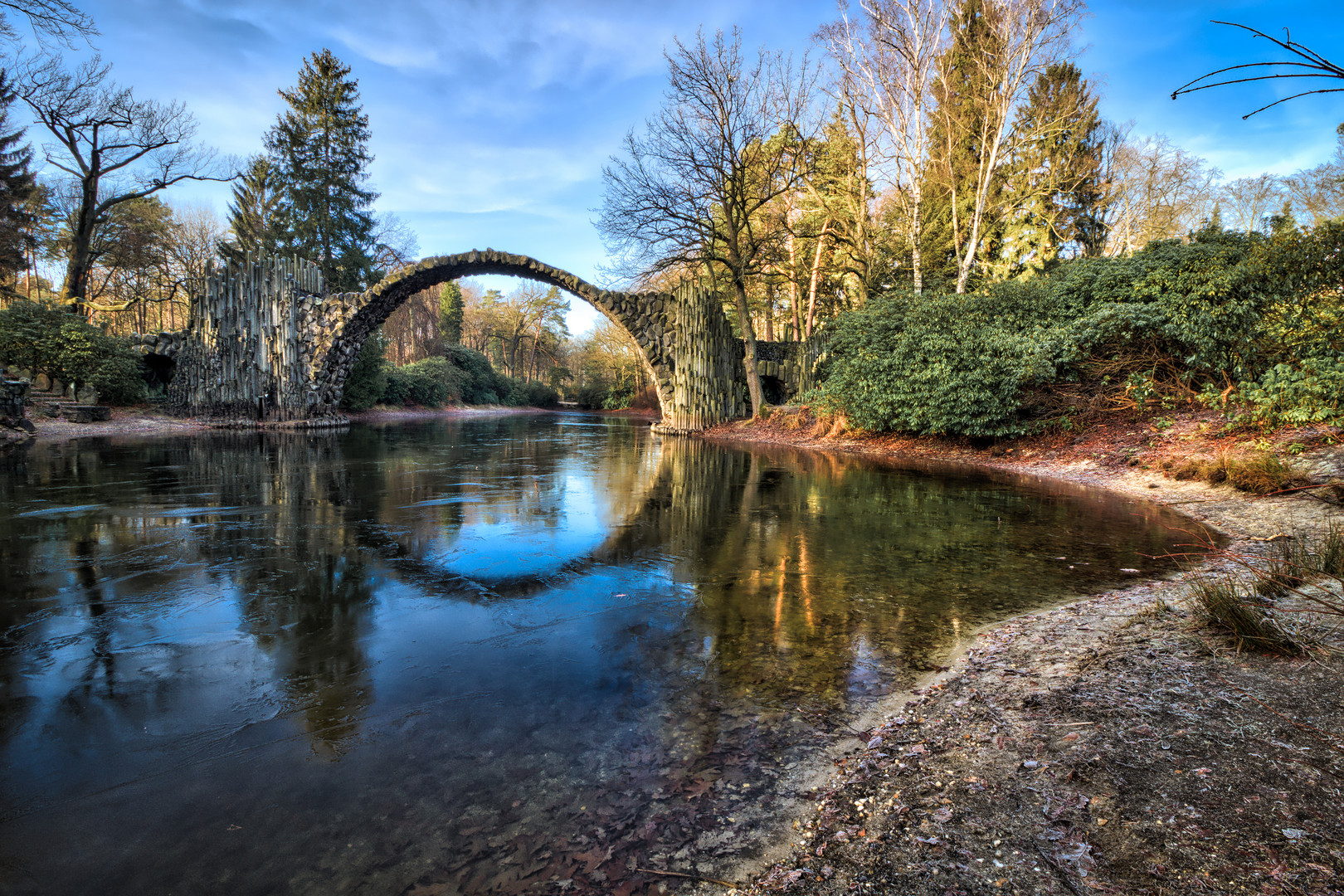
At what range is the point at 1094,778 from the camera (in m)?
1.93

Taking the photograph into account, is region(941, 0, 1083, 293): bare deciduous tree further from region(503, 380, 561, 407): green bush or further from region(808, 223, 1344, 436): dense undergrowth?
region(503, 380, 561, 407): green bush

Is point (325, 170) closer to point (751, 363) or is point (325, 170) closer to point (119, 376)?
point (119, 376)

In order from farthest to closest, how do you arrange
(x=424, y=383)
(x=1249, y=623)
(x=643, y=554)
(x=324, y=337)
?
(x=424, y=383), (x=324, y=337), (x=643, y=554), (x=1249, y=623)

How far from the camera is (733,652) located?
127 inches

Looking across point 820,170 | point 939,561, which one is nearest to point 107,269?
point 820,170

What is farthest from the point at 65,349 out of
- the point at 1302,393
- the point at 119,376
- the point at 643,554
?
the point at 1302,393

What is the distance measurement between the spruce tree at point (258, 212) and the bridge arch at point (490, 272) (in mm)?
11783

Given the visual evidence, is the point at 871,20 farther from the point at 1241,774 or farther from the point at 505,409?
the point at 505,409

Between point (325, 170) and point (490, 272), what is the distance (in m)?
14.6

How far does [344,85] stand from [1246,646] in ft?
124

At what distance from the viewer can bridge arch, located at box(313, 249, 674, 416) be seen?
19.8m

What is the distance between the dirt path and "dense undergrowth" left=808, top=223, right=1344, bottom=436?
6.58 metres

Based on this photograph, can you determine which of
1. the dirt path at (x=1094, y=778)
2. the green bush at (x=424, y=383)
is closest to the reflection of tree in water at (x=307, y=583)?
the dirt path at (x=1094, y=778)

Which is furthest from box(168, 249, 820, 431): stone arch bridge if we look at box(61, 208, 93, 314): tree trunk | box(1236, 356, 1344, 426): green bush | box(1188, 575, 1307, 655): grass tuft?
box(1188, 575, 1307, 655): grass tuft
